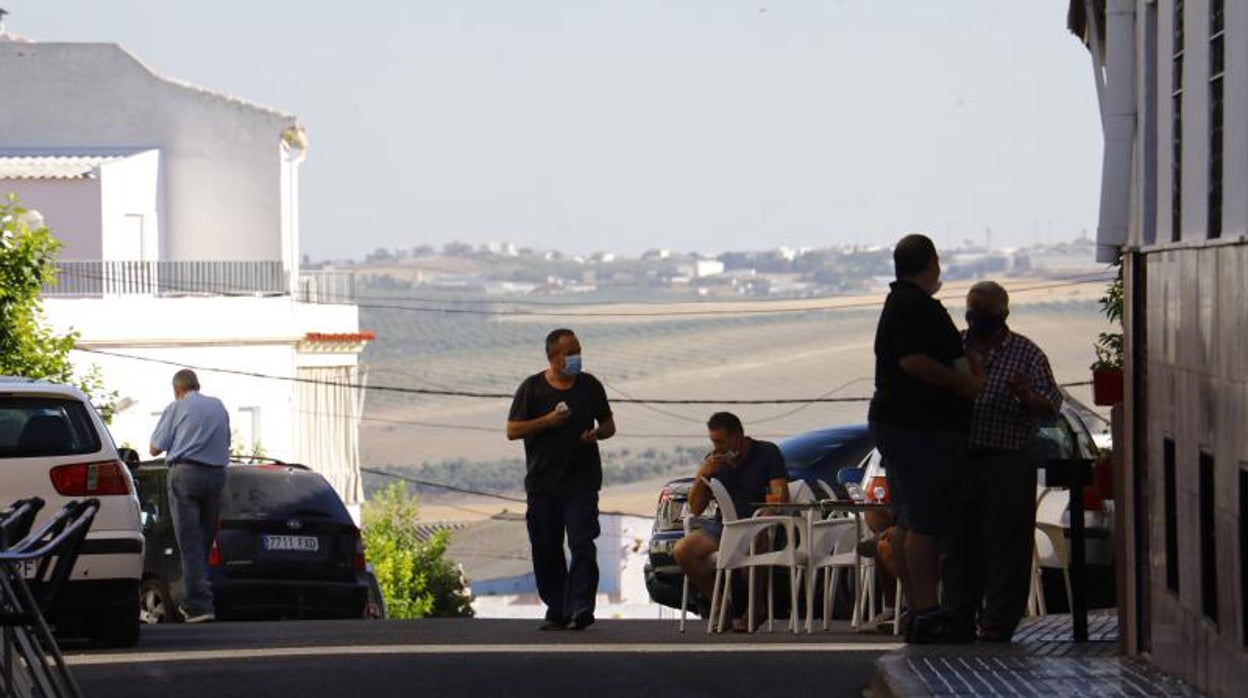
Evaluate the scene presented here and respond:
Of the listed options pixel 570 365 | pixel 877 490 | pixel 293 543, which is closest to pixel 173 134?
pixel 293 543

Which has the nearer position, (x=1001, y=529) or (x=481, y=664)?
(x=1001, y=529)

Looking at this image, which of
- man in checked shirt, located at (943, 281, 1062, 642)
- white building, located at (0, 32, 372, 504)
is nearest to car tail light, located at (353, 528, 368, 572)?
man in checked shirt, located at (943, 281, 1062, 642)

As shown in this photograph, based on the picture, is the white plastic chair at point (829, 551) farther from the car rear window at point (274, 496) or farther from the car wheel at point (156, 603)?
the car wheel at point (156, 603)

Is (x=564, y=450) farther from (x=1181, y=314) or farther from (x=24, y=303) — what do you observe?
(x=24, y=303)

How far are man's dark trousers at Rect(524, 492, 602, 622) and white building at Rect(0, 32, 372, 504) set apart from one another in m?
42.2

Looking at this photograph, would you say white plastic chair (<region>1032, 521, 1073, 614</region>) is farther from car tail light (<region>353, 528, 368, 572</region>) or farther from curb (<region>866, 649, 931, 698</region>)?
car tail light (<region>353, 528, 368, 572</region>)

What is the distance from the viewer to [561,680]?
46.0 ft

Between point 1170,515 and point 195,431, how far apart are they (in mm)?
10592

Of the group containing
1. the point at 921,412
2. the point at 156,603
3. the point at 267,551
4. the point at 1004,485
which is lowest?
the point at 156,603

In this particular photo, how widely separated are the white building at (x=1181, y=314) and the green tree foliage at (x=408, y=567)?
2601 inches

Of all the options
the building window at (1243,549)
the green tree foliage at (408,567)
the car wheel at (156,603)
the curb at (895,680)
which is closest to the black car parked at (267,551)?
the car wheel at (156,603)

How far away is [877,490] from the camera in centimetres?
2059

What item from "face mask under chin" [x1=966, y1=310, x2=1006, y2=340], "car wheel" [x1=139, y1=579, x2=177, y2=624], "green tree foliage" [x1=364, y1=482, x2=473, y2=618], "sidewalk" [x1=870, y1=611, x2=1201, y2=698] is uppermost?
"face mask under chin" [x1=966, y1=310, x2=1006, y2=340]

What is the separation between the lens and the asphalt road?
13625 mm
